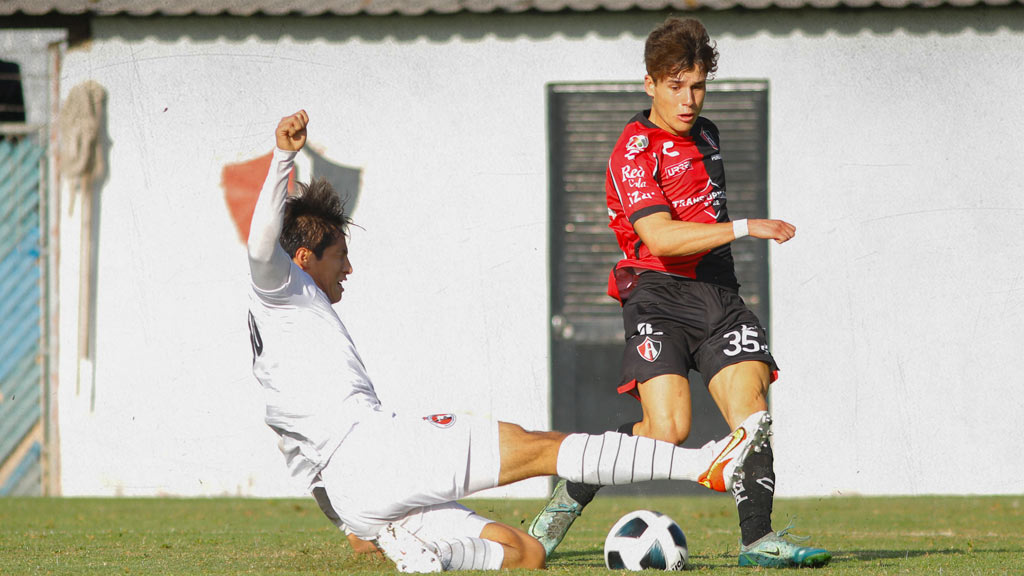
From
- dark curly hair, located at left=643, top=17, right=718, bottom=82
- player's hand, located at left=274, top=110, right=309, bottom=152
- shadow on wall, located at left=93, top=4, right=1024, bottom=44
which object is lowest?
player's hand, located at left=274, top=110, right=309, bottom=152

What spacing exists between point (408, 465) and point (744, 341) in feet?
4.95

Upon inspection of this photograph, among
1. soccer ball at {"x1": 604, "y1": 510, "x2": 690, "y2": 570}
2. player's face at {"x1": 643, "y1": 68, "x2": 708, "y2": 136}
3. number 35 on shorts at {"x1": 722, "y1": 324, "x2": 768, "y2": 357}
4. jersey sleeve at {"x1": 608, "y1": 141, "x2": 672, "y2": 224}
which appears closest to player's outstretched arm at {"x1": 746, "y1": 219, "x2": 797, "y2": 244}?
jersey sleeve at {"x1": 608, "y1": 141, "x2": 672, "y2": 224}

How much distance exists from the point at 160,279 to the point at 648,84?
5.32 metres

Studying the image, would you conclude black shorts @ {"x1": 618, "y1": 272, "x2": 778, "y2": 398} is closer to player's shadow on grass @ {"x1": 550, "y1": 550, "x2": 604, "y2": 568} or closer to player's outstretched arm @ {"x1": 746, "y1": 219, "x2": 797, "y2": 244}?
player's outstretched arm @ {"x1": 746, "y1": 219, "x2": 797, "y2": 244}

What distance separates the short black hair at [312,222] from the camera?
196 inches

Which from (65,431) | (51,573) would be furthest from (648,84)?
(65,431)

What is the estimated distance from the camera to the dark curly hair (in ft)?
16.9

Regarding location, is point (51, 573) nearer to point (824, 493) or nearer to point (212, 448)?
point (212, 448)

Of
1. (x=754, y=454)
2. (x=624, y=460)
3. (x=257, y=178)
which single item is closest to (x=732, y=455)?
(x=624, y=460)

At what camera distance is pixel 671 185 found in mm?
5312

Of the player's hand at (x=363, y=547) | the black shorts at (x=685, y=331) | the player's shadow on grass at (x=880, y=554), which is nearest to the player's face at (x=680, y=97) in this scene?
the black shorts at (x=685, y=331)

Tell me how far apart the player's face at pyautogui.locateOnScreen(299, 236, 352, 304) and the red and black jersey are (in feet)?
3.80

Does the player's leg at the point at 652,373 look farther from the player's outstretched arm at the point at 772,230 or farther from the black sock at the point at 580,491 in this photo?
the player's outstretched arm at the point at 772,230

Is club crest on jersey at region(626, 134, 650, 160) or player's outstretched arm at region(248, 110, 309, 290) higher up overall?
club crest on jersey at region(626, 134, 650, 160)
